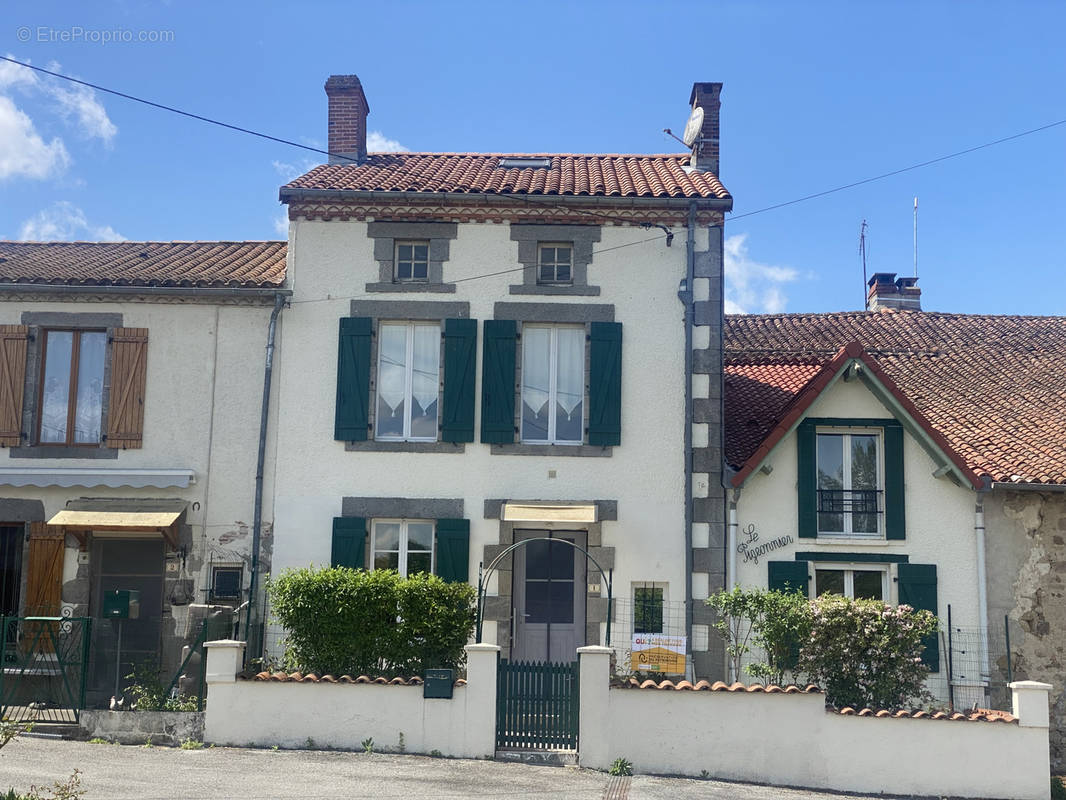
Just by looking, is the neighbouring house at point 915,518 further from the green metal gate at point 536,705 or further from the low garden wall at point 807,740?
the green metal gate at point 536,705

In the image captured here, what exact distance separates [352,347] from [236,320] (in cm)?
167

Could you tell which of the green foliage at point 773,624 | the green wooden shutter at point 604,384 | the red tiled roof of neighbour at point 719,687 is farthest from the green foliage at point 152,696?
the green foliage at point 773,624

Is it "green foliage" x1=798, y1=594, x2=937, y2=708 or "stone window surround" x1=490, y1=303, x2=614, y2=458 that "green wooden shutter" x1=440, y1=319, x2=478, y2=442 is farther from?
"green foliage" x1=798, y1=594, x2=937, y2=708

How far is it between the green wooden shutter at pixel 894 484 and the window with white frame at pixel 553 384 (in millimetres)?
4138

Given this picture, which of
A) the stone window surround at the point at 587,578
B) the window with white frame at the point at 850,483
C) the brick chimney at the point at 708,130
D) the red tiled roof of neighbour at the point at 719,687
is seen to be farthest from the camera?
the brick chimney at the point at 708,130

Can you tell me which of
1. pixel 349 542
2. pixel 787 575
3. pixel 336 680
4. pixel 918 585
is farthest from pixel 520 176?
pixel 918 585

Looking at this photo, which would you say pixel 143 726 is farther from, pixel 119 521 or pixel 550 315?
pixel 550 315

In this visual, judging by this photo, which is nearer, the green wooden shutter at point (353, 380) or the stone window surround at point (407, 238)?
the green wooden shutter at point (353, 380)

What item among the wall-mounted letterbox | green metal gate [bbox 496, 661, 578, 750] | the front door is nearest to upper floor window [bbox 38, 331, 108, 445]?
the front door

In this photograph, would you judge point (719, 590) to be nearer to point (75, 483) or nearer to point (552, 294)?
point (552, 294)

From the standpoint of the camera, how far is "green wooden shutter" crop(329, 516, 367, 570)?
14133mm

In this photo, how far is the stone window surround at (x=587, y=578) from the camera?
14094 millimetres

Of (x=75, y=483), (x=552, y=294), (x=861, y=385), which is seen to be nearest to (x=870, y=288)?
(x=861, y=385)

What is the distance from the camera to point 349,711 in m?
11.6
